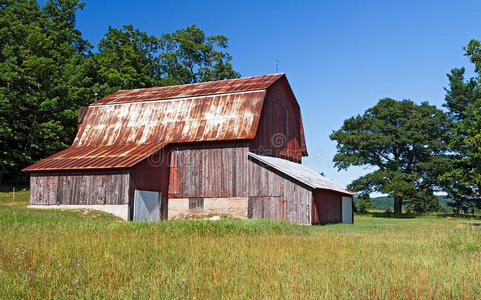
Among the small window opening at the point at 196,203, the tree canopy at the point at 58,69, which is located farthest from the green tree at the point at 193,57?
the small window opening at the point at 196,203

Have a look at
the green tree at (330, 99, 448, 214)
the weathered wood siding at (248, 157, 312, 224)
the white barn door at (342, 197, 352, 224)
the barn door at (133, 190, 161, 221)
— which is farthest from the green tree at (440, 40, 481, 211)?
the barn door at (133, 190, 161, 221)

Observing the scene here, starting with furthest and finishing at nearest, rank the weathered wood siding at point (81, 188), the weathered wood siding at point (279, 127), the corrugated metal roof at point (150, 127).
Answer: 1. the weathered wood siding at point (279, 127)
2. the corrugated metal roof at point (150, 127)
3. the weathered wood siding at point (81, 188)

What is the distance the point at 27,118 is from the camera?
1826 inches

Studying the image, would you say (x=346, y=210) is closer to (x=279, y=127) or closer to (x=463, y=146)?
(x=279, y=127)

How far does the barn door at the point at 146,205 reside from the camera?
29.2m

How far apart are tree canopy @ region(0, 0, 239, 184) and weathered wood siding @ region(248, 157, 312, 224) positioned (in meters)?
25.5

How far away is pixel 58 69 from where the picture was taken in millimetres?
49250

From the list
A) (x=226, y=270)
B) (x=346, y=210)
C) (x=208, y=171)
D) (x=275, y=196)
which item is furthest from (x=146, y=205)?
(x=226, y=270)

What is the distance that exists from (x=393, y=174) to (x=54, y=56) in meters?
43.0

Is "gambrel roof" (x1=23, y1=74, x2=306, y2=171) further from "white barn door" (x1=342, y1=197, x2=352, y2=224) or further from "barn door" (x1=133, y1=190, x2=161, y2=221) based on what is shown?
"white barn door" (x1=342, y1=197, x2=352, y2=224)

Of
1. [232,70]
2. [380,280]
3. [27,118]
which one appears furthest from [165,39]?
[380,280]

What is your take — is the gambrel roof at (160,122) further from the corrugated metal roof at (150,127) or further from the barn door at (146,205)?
the barn door at (146,205)

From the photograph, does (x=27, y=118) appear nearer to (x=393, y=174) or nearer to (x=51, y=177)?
(x=51, y=177)

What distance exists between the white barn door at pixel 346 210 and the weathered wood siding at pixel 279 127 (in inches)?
233
